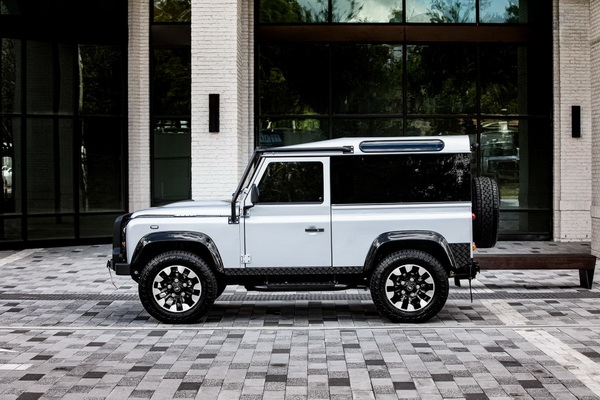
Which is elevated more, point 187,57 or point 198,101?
point 187,57

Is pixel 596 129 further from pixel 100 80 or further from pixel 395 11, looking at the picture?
pixel 100 80

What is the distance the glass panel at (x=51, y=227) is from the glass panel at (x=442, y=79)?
7.90 metres

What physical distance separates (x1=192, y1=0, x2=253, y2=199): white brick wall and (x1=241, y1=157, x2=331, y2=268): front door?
23.6 feet

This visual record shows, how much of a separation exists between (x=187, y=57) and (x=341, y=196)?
10337 millimetres

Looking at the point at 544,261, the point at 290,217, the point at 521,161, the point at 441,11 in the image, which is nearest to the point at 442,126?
the point at 521,161

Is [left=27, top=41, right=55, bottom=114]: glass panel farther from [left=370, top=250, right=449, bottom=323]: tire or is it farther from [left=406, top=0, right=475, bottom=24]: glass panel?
[left=370, top=250, right=449, bottom=323]: tire

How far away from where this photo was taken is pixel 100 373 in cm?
736

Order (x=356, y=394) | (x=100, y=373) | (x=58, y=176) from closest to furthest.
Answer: (x=356, y=394) → (x=100, y=373) → (x=58, y=176)

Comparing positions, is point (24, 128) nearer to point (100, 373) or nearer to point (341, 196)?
point (341, 196)

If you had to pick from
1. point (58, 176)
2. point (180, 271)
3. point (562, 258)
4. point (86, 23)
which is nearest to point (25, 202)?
point (58, 176)

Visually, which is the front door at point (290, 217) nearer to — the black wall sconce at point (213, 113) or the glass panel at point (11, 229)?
the black wall sconce at point (213, 113)

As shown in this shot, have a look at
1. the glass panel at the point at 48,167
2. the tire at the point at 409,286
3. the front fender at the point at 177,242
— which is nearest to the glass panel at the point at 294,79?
the glass panel at the point at 48,167

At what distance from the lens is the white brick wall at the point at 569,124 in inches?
747

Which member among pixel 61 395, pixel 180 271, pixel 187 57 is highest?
pixel 187 57
